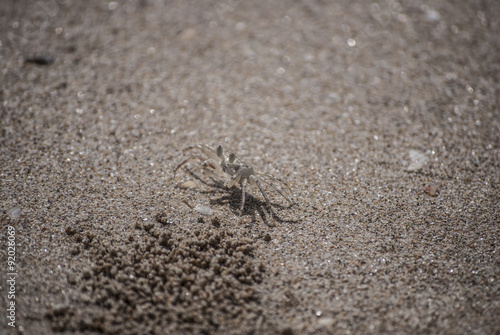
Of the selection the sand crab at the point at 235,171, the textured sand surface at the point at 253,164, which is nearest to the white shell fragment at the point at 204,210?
the textured sand surface at the point at 253,164

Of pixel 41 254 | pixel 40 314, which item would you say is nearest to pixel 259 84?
pixel 41 254

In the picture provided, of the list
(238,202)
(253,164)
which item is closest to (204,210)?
(238,202)

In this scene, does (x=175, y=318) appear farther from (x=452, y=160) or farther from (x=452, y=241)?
(x=452, y=160)

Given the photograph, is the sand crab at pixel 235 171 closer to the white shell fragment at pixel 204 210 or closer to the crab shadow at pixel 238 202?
the crab shadow at pixel 238 202

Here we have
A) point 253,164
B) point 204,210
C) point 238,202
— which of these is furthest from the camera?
point 253,164

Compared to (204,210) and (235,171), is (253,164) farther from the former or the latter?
(204,210)

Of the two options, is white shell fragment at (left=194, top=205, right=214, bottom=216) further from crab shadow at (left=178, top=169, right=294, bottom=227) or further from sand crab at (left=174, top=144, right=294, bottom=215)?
sand crab at (left=174, top=144, right=294, bottom=215)

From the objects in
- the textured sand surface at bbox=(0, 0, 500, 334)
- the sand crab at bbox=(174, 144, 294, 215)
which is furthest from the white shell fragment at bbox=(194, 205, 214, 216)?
the sand crab at bbox=(174, 144, 294, 215)
